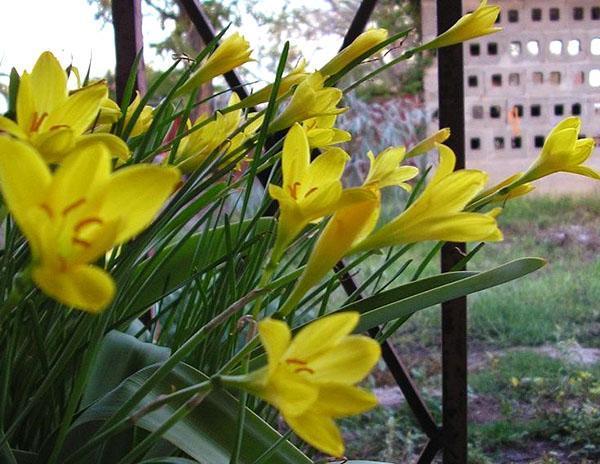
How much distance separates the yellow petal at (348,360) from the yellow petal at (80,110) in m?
0.09

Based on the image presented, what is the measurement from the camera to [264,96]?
11.9 inches

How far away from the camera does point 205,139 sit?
311mm

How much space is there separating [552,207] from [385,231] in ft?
2.69

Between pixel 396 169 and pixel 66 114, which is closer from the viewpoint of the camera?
pixel 66 114

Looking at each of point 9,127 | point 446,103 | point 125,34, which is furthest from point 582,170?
point 125,34

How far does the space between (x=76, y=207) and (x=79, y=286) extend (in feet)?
0.05

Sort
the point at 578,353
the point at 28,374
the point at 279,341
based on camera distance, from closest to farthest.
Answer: the point at 279,341 < the point at 28,374 < the point at 578,353

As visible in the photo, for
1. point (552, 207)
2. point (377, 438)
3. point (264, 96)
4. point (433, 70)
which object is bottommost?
point (377, 438)

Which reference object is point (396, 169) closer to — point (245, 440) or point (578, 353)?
point (245, 440)

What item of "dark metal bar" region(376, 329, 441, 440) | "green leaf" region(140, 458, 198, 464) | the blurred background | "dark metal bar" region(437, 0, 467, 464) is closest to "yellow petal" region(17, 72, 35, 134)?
"green leaf" region(140, 458, 198, 464)

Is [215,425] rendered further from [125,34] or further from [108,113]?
[125,34]

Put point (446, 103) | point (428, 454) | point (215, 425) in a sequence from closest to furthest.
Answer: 1. point (215, 425)
2. point (446, 103)
3. point (428, 454)

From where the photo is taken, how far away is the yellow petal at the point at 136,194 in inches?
5.0

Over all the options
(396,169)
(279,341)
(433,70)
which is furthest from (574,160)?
(433,70)
